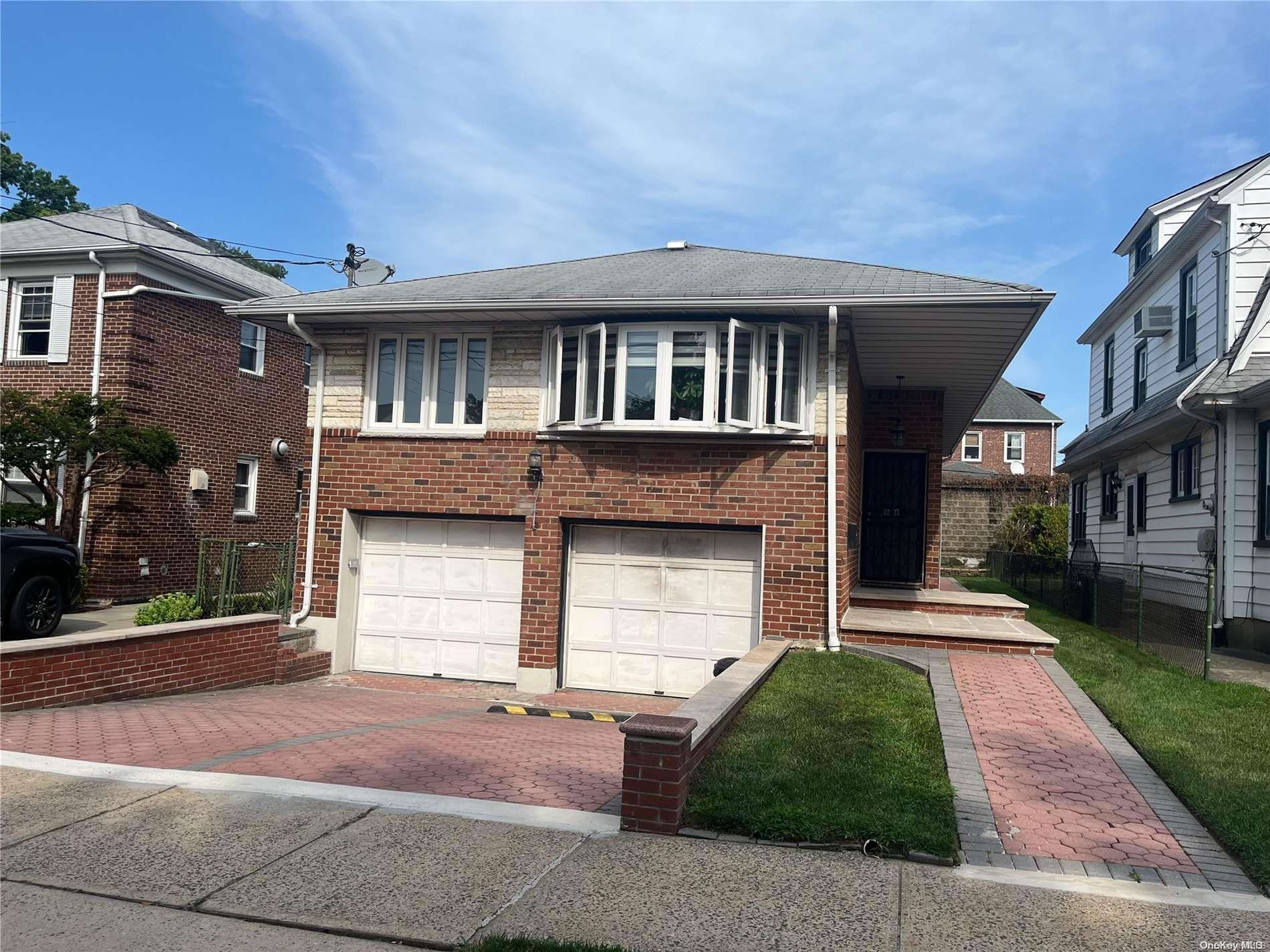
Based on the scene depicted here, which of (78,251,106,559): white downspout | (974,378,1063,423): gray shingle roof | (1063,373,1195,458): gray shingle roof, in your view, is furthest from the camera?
(974,378,1063,423): gray shingle roof

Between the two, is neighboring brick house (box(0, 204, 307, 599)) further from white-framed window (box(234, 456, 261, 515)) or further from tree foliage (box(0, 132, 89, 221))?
tree foliage (box(0, 132, 89, 221))

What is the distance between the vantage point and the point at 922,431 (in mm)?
15789

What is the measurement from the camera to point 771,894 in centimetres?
441

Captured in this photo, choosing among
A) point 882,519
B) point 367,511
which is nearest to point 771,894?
point 367,511

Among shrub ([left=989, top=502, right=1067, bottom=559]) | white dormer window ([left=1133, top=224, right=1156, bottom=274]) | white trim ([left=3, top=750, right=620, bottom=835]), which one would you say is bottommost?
white trim ([left=3, top=750, right=620, bottom=835])

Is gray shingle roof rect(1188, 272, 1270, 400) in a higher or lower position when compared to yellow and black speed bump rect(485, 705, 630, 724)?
higher

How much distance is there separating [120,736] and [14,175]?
38.8m

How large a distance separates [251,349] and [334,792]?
1677 cm

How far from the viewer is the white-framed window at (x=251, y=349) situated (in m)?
20.2

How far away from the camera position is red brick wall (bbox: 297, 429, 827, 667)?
11164mm

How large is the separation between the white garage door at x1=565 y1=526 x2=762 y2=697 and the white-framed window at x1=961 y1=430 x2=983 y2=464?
31.4m

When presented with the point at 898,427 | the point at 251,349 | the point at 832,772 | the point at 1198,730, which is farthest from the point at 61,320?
the point at 1198,730

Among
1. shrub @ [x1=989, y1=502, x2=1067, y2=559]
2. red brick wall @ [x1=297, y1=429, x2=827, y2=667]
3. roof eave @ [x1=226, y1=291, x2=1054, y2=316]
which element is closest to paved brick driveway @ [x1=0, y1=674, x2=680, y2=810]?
red brick wall @ [x1=297, y1=429, x2=827, y2=667]

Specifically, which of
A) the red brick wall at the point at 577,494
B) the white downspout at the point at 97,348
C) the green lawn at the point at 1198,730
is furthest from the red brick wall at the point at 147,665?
the green lawn at the point at 1198,730
